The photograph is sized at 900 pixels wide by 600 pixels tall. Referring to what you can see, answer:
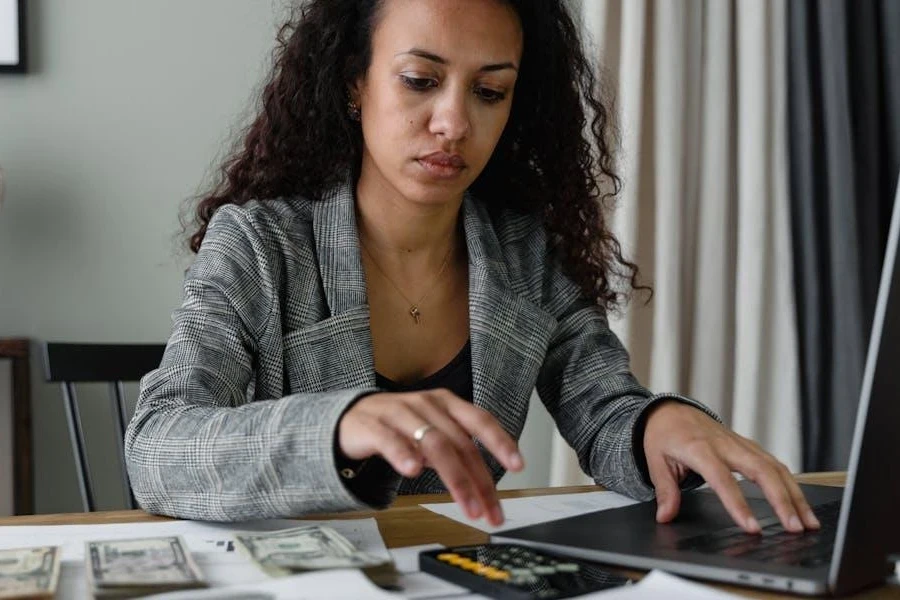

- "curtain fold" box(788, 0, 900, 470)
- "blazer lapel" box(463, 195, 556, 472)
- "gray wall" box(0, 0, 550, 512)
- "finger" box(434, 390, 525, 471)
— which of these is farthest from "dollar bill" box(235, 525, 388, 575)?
"curtain fold" box(788, 0, 900, 470)

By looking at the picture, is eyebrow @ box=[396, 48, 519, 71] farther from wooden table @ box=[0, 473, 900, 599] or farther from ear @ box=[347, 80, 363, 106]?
wooden table @ box=[0, 473, 900, 599]

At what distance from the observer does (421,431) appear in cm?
79

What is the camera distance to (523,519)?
1.08 metres

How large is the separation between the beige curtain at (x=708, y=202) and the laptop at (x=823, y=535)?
143cm

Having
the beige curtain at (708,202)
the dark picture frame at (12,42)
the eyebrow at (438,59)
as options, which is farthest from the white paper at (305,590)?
the dark picture frame at (12,42)

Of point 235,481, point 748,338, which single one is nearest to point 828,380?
point 748,338

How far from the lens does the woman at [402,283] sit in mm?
982

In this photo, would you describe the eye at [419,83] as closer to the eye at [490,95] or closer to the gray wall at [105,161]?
the eye at [490,95]

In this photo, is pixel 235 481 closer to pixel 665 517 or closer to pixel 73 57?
pixel 665 517

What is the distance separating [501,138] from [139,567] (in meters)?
1.03

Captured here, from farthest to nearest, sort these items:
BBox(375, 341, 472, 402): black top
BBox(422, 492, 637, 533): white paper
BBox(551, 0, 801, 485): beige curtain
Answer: BBox(551, 0, 801, 485): beige curtain, BBox(375, 341, 472, 402): black top, BBox(422, 492, 637, 533): white paper

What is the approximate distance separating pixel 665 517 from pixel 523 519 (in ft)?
0.48

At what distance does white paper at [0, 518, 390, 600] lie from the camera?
79cm

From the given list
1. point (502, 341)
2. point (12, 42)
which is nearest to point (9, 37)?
point (12, 42)
